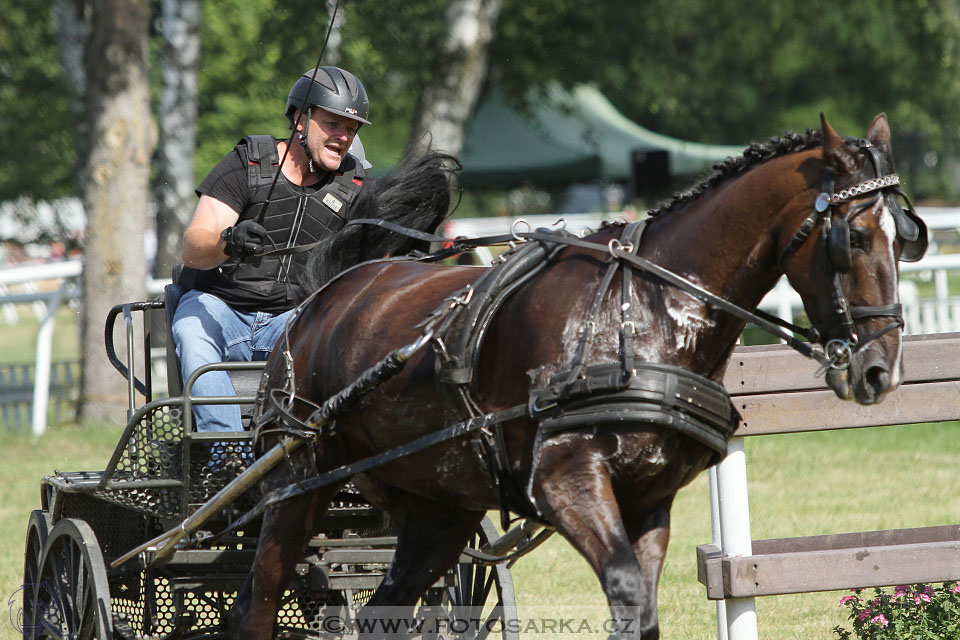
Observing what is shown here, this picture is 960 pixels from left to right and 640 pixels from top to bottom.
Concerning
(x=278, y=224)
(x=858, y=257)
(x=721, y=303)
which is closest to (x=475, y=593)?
(x=278, y=224)

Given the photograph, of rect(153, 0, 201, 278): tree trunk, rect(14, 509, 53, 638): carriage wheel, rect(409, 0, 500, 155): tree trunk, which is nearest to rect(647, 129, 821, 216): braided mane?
rect(14, 509, 53, 638): carriage wheel

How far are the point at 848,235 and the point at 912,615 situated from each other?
191 cm

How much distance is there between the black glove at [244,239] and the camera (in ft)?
13.5

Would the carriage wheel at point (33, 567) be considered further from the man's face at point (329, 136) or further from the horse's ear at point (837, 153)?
the horse's ear at point (837, 153)

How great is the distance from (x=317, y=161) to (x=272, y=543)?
1485 millimetres

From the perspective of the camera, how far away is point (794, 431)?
3979 mm

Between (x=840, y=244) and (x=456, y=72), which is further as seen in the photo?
(x=456, y=72)

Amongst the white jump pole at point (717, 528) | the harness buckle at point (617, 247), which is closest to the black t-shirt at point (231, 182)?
the harness buckle at point (617, 247)

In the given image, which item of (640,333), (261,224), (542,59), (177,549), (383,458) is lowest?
(177,549)

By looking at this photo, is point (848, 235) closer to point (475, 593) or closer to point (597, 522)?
point (597, 522)

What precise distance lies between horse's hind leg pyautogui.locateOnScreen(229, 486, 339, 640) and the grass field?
171cm

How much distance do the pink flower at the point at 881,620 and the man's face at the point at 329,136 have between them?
8.39ft

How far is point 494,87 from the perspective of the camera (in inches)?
678

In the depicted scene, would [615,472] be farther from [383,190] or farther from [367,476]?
[383,190]
